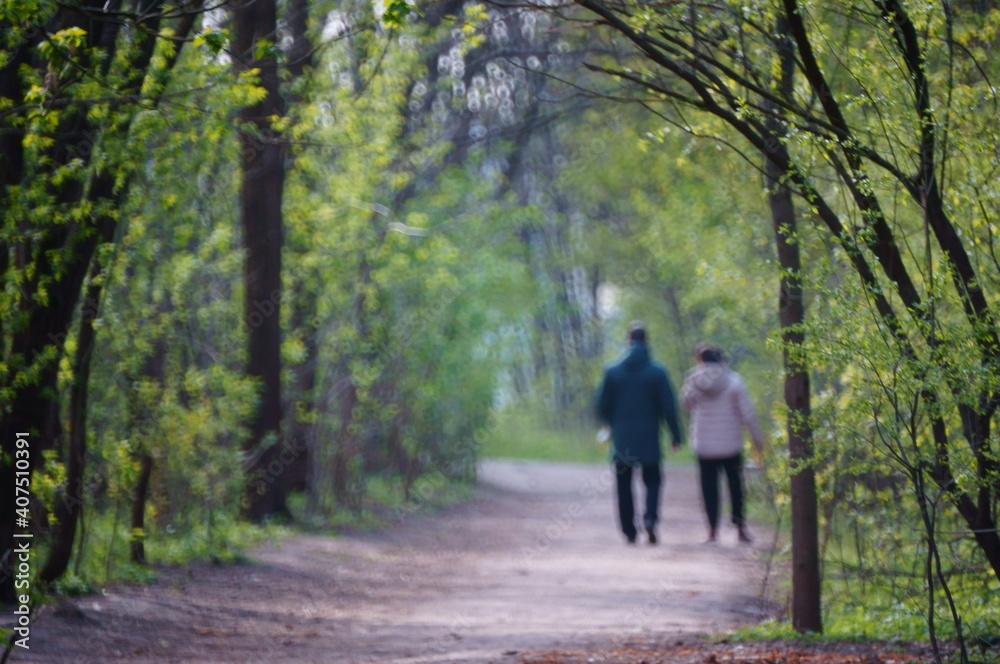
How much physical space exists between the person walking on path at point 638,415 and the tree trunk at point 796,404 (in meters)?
4.55

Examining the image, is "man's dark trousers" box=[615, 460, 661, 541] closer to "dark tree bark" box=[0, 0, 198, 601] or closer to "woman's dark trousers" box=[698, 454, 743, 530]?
"woman's dark trousers" box=[698, 454, 743, 530]

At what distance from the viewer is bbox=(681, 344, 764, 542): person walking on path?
12.6 m

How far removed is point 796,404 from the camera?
294 inches

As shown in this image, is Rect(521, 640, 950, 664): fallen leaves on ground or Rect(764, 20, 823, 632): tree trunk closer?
Rect(764, 20, 823, 632): tree trunk

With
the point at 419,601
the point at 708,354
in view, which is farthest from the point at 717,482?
the point at 419,601

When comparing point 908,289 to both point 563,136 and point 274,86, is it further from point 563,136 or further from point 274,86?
point 563,136

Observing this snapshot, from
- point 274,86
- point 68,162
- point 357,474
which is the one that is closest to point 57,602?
point 68,162

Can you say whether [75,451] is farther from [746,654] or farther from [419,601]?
[746,654]

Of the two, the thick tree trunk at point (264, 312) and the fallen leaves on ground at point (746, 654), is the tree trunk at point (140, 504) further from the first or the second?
the fallen leaves on ground at point (746, 654)

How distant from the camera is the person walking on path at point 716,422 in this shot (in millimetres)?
12586

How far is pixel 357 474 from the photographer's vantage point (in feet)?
53.4

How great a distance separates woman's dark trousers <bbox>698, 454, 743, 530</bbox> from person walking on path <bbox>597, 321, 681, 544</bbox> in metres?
0.49

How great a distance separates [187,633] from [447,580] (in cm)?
429

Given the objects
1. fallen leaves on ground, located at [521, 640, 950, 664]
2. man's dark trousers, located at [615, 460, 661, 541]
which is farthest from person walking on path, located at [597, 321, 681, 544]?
fallen leaves on ground, located at [521, 640, 950, 664]
